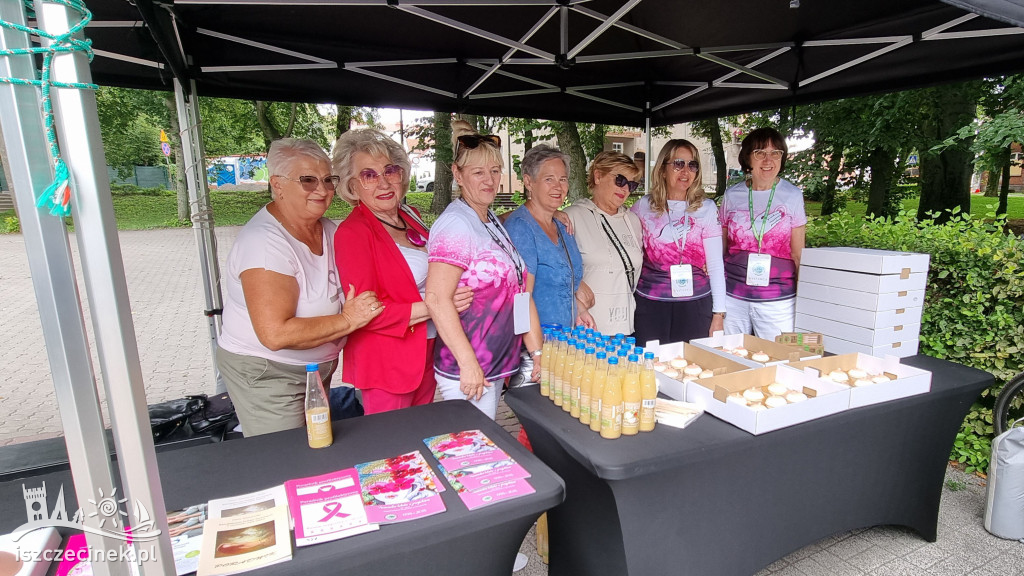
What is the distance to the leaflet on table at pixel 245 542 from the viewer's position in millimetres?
1017

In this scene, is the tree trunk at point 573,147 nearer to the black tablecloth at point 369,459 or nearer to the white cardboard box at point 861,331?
the white cardboard box at point 861,331

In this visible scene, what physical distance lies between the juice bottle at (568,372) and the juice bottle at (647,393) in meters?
0.24

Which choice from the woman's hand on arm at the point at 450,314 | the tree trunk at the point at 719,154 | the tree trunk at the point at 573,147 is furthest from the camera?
the tree trunk at the point at 719,154

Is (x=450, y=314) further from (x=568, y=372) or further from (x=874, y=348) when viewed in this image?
(x=874, y=348)

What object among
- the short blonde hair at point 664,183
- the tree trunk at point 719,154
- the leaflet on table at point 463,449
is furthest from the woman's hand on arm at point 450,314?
the tree trunk at point 719,154

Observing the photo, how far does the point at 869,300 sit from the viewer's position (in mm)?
2289

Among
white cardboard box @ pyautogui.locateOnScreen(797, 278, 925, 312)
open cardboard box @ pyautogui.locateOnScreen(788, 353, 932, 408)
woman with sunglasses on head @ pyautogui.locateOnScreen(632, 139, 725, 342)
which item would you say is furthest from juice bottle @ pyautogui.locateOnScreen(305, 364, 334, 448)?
white cardboard box @ pyautogui.locateOnScreen(797, 278, 925, 312)

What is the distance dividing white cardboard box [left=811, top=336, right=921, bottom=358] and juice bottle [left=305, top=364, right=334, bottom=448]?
2.18 m

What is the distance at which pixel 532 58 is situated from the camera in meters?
3.16

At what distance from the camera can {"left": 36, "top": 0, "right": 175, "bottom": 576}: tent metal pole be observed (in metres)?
0.66

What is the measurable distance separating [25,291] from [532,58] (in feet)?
31.9

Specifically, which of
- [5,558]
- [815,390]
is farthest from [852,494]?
[5,558]

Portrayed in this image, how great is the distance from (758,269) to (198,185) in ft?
10.2

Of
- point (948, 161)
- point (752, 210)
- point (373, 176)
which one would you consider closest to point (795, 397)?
point (752, 210)
